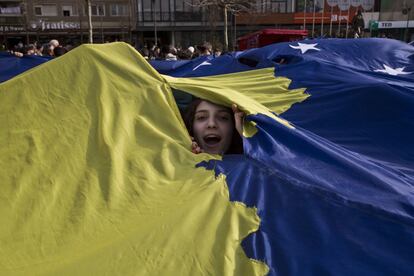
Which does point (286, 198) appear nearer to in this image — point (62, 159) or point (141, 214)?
point (141, 214)

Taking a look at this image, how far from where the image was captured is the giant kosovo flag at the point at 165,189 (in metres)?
1.63

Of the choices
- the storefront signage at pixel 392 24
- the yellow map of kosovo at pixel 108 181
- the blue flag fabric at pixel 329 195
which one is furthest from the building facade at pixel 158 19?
the yellow map of kosovo at pixel 108 181

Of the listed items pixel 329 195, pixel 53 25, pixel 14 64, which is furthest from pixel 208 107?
pixel 53 25

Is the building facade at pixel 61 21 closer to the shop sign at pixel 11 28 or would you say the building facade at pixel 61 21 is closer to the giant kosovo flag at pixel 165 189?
the shop sign at pixel 11 28

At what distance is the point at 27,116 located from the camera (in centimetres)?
244

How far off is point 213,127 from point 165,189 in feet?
2.02

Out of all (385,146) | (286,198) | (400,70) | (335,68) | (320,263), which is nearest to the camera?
(320,263)

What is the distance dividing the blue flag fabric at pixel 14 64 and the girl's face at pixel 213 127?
5511 mm

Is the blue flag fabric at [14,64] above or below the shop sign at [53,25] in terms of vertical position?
below

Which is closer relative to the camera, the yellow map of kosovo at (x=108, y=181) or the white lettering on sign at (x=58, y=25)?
the yellow map of kosovo at (x=108, y=181)

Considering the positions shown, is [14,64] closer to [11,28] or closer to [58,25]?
[58,25]

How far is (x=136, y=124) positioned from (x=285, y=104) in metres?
1.58

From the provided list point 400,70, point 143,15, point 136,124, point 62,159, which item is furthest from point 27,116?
point 143,15

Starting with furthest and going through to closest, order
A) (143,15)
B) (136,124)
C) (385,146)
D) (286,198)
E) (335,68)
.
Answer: (143,15) < (335,68) < (385,146) < (136,124) < (286,198)
